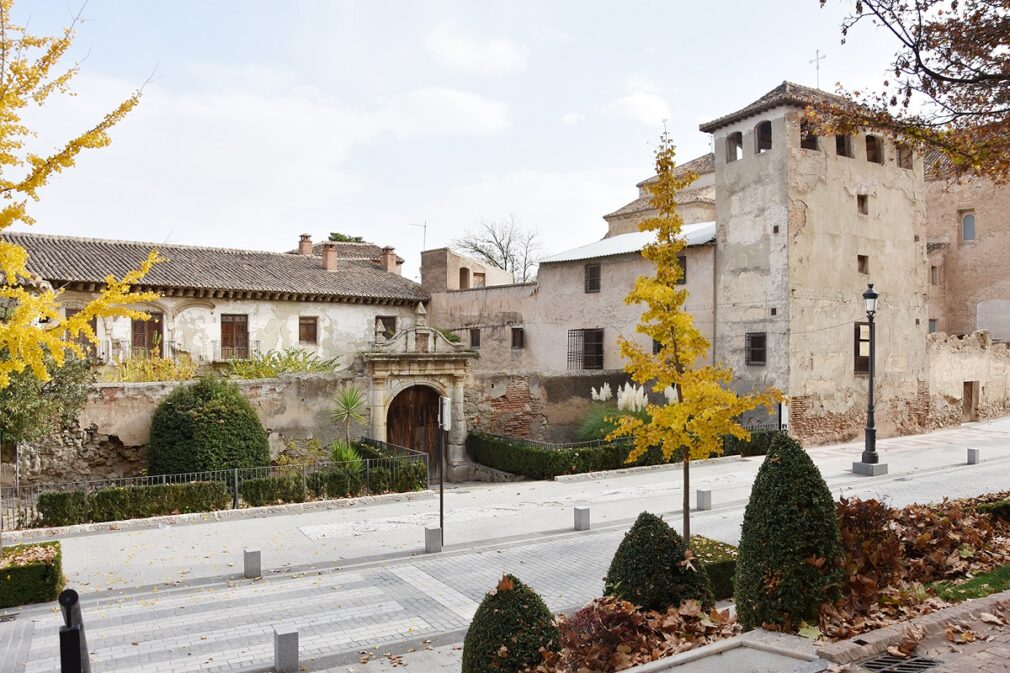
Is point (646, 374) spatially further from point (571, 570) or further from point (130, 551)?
point (130, 551)

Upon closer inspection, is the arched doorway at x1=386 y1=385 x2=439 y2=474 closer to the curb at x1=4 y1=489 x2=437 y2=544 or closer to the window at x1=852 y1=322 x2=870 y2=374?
the curb at x1=4 y1=489 x2=437 y2=544

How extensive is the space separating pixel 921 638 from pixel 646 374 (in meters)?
5.64

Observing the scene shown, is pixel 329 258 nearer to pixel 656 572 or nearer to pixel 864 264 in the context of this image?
pixel 864 264

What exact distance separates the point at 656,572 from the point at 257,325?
2645cm

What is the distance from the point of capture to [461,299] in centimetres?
3562

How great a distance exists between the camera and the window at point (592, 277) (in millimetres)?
29344

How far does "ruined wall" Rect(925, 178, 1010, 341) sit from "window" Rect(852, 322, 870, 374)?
46.4 ft

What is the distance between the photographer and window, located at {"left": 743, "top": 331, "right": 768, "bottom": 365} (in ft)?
79.5

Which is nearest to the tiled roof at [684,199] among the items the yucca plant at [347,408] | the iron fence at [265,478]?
the yucca plant at [347,408]

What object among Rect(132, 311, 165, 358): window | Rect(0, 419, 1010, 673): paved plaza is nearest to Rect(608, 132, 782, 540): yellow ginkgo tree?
Rect(0, 419, 1010, 673): paved plaza

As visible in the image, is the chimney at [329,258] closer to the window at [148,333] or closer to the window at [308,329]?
the window at [308,329]

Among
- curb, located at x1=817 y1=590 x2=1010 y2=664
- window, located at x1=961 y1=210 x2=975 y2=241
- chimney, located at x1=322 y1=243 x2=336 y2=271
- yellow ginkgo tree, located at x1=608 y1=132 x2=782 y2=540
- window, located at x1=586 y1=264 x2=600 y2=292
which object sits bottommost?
curb, located at x1=817 y1=590 x2=1010 y2=664

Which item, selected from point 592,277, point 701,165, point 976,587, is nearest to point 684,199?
point 701,165

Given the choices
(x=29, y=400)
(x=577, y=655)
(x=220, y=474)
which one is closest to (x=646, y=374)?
(x=577, y=655)
